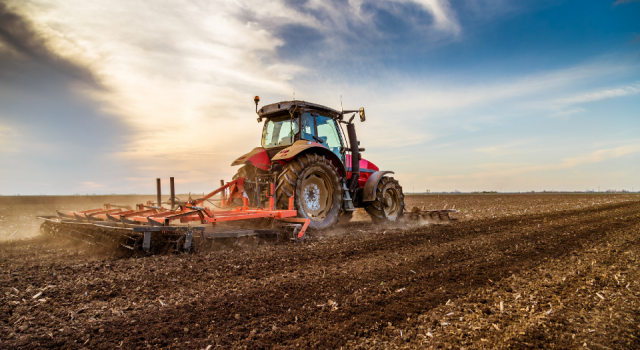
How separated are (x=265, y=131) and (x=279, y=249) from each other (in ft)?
11.4

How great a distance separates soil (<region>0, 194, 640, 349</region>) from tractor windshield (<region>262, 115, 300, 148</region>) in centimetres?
258

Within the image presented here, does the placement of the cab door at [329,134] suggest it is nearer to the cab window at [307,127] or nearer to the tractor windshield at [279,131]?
the cab window at [307,127]

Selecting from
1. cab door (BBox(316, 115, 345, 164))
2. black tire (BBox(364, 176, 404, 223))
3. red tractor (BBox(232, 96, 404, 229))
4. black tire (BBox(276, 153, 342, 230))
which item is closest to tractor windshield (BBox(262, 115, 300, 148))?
red tractor (BBox(232, 96, 404, 229))

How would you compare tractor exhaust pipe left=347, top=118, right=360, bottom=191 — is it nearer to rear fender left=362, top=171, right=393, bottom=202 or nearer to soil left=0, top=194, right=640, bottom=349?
rear fender left=362, top=171, right=393, bottom=202

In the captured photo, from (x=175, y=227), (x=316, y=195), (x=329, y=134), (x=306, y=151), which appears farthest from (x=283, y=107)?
(x=175, y=227)

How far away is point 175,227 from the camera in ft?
14.8

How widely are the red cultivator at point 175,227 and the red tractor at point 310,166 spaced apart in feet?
0.89

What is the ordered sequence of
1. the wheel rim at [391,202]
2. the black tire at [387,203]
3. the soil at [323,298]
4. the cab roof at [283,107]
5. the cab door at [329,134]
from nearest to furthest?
the soil at [323,298], the cab roof at [283,107], the cab door at [329,134], the black tire at [387,203], the wheel rim at [391,202]

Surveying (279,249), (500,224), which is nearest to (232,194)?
(279,249)

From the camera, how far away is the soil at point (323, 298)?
2.40 m

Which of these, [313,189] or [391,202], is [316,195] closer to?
[313,189]

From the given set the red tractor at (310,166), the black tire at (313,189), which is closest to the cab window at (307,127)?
the red tractor at (310,166)

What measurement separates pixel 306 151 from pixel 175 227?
2.80 meters

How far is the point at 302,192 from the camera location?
251 inches
